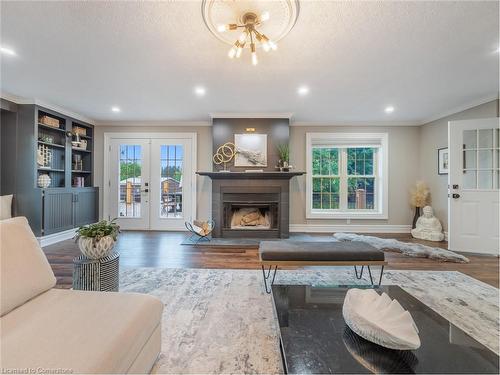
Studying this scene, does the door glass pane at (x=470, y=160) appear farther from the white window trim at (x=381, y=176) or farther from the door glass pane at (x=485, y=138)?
the white window trim at (x=381, y=176)

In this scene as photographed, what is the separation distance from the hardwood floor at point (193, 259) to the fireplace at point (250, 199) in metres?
0.79

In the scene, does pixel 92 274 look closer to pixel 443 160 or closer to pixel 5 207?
pixel 5 207

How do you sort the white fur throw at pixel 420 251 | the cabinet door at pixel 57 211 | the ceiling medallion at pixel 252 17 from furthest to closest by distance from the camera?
the cabinet door at pixel 57 211 → the white fur throw at pixel 420 251 → the ceiling medallion at pixel 252 17

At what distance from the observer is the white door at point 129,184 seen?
5184 mm

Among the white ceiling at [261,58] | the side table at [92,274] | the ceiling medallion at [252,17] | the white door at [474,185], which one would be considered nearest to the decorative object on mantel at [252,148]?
the white ceiling at [261,58]

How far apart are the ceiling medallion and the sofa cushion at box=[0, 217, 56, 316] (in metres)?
1.87

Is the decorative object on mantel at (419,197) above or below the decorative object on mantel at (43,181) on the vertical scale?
below

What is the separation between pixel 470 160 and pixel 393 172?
4.86ft

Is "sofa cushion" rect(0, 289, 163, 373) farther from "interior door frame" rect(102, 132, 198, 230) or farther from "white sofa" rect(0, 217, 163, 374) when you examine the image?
"interior door frame" rect(102, 132, 198, 230)

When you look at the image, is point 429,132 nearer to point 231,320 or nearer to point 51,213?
point 231,320

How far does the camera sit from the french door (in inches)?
203

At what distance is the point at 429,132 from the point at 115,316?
20.0ft

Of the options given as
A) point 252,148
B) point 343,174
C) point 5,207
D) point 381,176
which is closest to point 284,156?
point 252,148

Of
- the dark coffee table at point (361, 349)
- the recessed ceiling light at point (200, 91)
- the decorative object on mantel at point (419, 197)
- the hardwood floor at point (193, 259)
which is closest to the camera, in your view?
the dark coffee table at point (361, 349)
